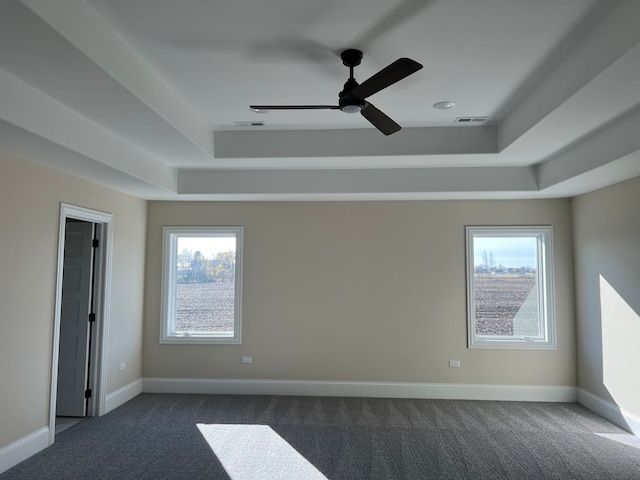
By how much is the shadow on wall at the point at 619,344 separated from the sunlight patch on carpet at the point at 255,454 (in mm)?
3238

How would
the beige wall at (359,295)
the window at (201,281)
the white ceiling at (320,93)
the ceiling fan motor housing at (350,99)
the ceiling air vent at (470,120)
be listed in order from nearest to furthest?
the white ceiling at (320,93) < the ceiling fan motor housing at (350,99) < the ceiling air vent at (470,120) < the beige wall at (359,295) < the window at (201,281)

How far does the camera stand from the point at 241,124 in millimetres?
4293

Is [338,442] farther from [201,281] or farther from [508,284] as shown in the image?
[508,284]

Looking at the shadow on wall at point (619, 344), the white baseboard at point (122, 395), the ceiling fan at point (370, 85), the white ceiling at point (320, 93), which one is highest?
the white ceiling at point (320, 93)

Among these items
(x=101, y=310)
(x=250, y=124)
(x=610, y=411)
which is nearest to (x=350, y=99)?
(x=250, y=124)

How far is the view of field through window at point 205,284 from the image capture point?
19.1 feet

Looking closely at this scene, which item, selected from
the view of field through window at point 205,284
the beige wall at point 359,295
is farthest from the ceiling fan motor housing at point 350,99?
the view of field through window at point 205,284

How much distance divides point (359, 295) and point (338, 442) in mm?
2021

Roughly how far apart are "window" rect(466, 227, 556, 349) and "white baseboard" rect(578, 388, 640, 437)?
786 mm

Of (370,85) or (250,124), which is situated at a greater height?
(250,124)

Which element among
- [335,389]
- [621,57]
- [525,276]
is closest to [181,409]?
[335,389]

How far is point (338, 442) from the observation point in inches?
159

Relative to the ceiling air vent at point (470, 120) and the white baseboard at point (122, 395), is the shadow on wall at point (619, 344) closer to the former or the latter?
the ceiling air vent at point (470, 120)

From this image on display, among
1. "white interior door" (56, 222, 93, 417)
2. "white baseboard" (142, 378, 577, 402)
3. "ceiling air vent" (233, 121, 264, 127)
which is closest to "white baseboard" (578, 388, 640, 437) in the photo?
"white baseboard" (142, 378, 577, 402)
